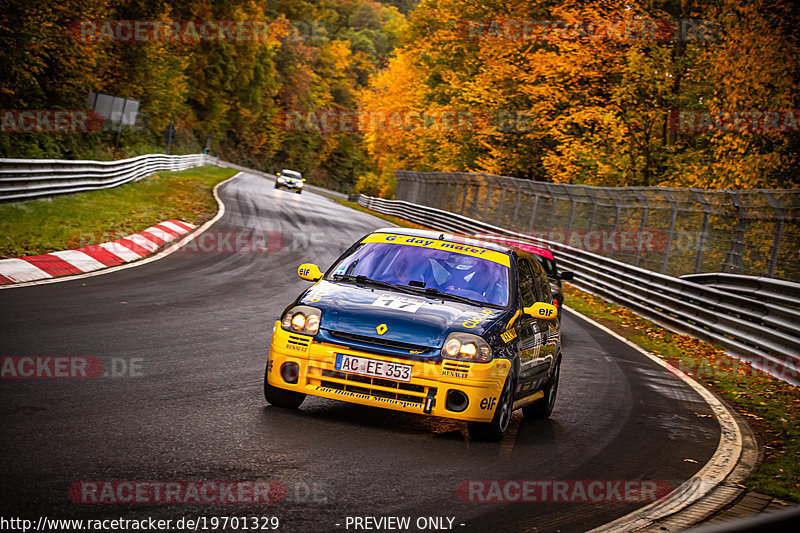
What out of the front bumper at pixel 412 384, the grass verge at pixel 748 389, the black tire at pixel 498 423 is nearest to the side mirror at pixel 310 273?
the front bumper at pixel 412 384

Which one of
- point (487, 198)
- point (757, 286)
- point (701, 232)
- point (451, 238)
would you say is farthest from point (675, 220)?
point (487, 198)

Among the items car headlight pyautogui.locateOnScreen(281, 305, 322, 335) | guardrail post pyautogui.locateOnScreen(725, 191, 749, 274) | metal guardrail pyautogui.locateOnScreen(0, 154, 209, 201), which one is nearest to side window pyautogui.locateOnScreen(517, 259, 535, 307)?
car headlight pyautogui.locateOnScreen(281, 305, 322, 335)

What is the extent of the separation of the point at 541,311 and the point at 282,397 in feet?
7.61

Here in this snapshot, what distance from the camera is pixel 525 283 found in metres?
8.26

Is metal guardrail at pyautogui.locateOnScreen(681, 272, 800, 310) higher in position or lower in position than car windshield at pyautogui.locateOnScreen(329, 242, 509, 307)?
lower

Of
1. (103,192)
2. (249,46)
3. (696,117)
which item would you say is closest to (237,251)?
(103,192)

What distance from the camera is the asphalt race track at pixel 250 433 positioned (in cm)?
485

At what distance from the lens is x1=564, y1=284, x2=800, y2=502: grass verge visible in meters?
7.17

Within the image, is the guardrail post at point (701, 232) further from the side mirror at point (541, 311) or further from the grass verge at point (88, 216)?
the grass verge at point (88, 216)

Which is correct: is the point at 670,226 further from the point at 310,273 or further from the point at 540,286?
the point at 310,273

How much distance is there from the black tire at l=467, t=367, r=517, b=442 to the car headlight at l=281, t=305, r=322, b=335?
1398mm

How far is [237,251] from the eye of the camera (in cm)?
1978

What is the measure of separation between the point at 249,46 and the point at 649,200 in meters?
62.3

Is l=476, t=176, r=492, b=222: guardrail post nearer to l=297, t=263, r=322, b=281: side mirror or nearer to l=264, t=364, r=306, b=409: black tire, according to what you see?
l=297, t=263, r=322, b=281: side mirror
